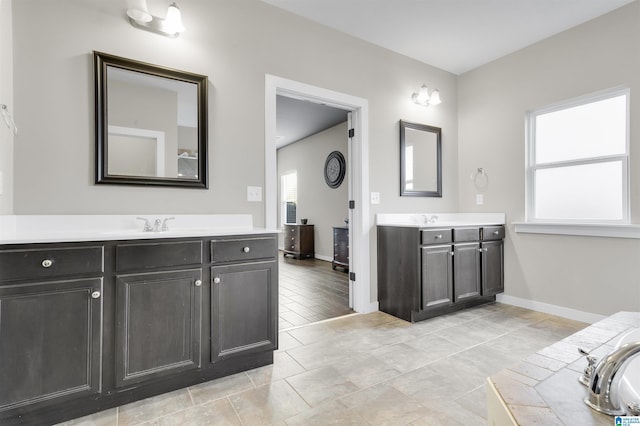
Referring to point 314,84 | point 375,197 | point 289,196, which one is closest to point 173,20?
point 314,84

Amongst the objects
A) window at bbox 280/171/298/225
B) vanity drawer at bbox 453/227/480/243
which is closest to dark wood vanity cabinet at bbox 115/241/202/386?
vanity drawer at bbox 453/227/480/243

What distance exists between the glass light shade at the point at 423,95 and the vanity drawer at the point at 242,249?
99.4 inches

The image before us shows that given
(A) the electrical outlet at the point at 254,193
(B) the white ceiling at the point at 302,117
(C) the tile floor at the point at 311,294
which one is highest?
(B) the white ceiling at the point at 302,117

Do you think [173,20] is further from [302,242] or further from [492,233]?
[302,242]

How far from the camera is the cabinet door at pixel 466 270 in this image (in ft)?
10.4

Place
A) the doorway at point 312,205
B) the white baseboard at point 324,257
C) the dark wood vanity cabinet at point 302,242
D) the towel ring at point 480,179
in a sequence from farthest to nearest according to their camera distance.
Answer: the dark wood vanity cabinet at point 302,242 → the white baseboard at point 324,257 → the doorway at point 312,205 → the towel ring at point 480,179

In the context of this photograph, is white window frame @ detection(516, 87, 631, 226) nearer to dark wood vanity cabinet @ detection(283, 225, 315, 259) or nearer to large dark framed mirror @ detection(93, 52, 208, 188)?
large dark framed mirror @ detection(93, 52, 208, 188)

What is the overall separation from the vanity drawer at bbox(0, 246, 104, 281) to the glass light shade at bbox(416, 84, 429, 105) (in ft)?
11.0

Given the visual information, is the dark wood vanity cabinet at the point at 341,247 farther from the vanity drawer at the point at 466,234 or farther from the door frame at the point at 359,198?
the vanity drawer at the point at 466,234

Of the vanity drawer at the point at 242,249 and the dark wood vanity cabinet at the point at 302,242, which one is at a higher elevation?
the vanity drawer at the point at 242,249

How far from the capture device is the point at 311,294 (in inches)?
155

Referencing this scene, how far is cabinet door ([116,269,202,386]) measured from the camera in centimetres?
169

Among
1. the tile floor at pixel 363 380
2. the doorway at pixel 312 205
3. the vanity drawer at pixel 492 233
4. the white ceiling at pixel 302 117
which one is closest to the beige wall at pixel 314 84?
the vanity drawer at pixel 492 233

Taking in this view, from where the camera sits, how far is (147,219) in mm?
2172
